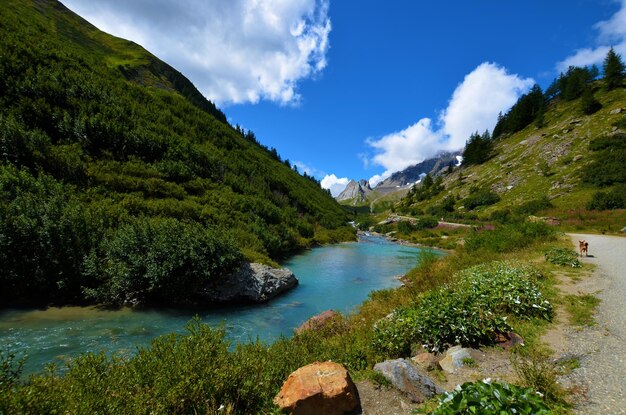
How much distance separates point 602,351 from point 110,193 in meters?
35.9

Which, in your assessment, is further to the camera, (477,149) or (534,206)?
(477,149)

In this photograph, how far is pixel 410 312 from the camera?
33.0 ft

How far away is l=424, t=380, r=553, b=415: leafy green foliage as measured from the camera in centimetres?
439

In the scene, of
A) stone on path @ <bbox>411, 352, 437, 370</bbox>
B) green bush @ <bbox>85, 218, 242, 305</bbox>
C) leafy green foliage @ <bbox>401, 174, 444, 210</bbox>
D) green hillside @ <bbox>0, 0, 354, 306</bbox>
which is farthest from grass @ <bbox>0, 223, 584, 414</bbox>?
leafy green foliage @ <bbox>401, 174, 444, 210</bbox>

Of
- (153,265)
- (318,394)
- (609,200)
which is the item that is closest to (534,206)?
(609,200)

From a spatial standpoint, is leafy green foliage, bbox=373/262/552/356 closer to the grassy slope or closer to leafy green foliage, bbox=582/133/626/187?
the grassy slope

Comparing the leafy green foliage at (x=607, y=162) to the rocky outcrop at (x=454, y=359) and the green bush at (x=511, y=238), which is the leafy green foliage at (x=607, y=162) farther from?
the rocky outcrop at (x=454, y=359)

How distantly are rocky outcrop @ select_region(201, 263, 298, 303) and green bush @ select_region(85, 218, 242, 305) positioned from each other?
2.70ft

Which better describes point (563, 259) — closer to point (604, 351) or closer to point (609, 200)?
point (604, 351)

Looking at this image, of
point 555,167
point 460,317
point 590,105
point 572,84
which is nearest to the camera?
point 460,317

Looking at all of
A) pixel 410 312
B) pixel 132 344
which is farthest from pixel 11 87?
pixel 410 312

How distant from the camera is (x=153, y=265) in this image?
18.2m

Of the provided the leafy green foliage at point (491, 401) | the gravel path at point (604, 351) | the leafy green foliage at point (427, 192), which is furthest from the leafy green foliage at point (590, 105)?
the leafy green foliage at point (491, 401)

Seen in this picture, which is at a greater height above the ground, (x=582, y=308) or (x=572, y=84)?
(x=572, y=84)
